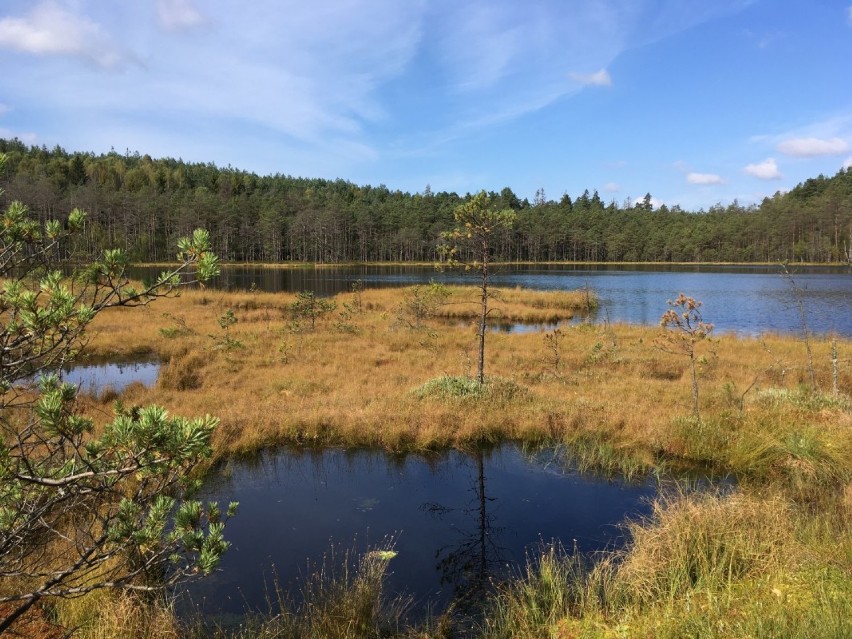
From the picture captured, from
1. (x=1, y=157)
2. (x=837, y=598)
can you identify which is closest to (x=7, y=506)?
(x=1, y=157)

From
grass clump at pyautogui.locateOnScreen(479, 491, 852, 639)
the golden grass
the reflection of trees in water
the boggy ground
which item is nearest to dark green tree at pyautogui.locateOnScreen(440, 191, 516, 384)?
the golden grass

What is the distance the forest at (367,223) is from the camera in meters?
111

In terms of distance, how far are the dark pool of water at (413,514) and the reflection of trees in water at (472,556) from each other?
2 centimetres

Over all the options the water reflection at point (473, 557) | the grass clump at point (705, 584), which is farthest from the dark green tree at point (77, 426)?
the water reflection at point (473, 557)

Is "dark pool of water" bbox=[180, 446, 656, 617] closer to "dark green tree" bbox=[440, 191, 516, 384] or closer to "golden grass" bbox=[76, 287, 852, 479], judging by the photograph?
"golden grass" bbox=[76, 287, 852, 479]

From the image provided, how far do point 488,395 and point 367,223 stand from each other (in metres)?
120

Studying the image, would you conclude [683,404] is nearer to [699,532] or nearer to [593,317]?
[699,532]

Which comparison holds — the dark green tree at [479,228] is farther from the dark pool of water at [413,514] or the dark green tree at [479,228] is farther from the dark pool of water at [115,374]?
the dark pool of water at [115,374]

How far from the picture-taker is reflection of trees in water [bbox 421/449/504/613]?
6.96 metres

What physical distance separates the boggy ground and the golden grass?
0.07 meters

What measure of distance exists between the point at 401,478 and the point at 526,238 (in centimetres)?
13924

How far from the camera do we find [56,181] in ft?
396

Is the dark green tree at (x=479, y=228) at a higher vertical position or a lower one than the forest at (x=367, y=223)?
lower

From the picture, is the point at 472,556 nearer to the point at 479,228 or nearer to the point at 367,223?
the point at 479,228
